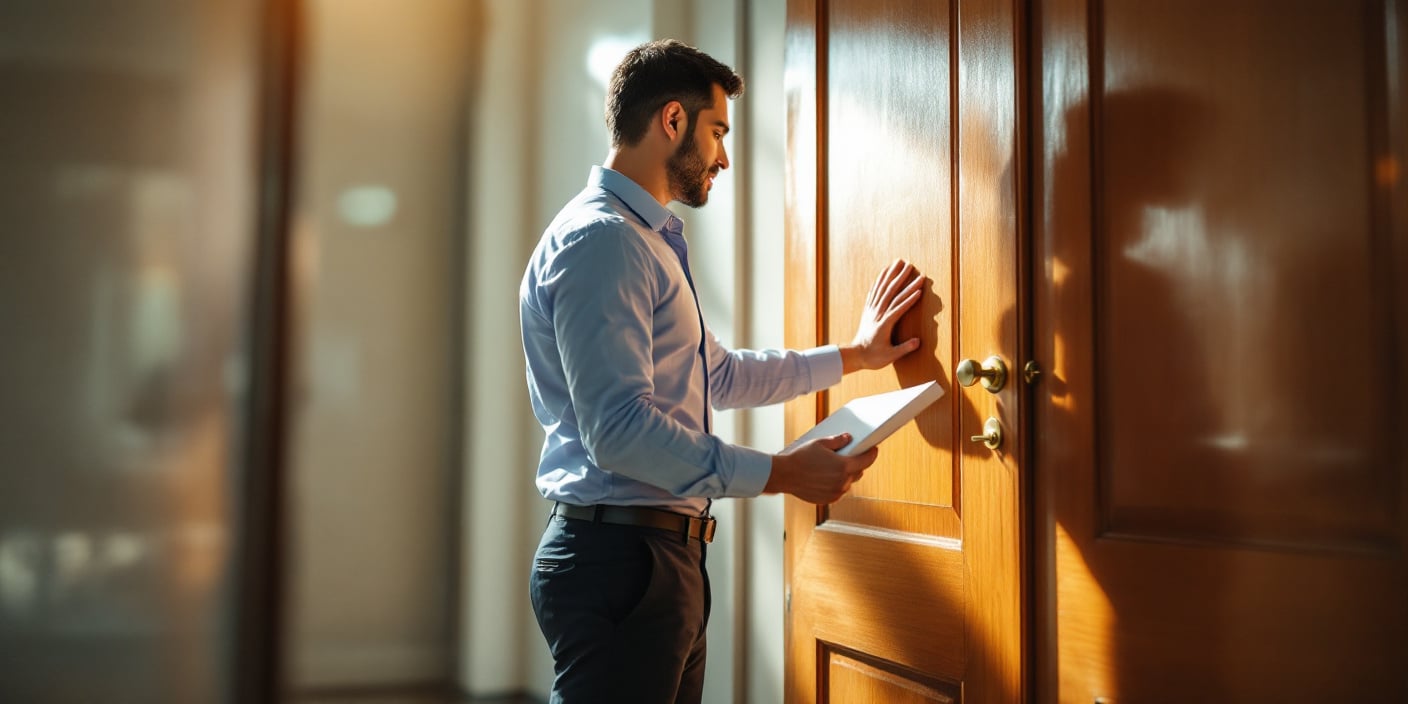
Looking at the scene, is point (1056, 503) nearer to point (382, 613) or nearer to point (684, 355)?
point (684, 355)

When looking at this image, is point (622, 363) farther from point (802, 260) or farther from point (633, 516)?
point (802, 260)

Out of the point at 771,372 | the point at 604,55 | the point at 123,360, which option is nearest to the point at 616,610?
the point at 771,372

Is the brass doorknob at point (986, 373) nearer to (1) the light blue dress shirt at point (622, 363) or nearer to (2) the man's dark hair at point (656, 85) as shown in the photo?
(1) the light blue dress shirt at point (622, 363)

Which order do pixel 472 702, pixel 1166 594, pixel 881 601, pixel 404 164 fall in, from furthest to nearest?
pixel 404 164
pixel 472 702
pixel 881 601
pixel 1166 594

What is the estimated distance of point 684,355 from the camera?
152 cm

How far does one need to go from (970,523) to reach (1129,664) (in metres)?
0.32

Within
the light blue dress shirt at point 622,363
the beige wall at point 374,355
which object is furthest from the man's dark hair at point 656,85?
the beige wall at point 374,355

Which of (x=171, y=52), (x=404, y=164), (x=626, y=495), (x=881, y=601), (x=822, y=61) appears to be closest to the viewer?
(x=626, y=495)

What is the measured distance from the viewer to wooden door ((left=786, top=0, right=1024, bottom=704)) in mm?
1550

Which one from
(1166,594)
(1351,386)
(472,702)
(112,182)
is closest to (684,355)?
(1166,594)

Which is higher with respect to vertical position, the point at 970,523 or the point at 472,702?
the point at 970,523

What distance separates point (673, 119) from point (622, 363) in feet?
1.61

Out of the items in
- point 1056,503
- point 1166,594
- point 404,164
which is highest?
point 404,164

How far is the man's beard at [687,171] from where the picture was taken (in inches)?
64.3
